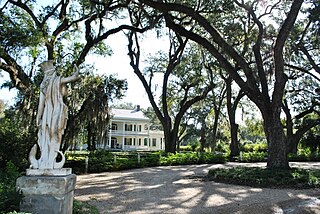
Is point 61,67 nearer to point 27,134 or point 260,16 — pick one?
point 27,134

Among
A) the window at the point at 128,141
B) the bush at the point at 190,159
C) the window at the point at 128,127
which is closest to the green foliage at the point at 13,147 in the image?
the bush at the point at 190,159

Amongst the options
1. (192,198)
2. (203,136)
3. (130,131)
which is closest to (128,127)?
(130,131)

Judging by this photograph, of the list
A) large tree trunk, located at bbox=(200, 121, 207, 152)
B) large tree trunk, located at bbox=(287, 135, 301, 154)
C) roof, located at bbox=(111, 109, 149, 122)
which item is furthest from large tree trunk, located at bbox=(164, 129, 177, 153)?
roof, located at bbox=(111, 109, 149, 122)

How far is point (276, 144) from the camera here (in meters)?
11.1

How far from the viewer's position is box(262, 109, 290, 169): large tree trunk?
11.1m

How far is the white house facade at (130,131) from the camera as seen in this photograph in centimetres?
4075

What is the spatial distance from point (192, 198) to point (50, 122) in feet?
14.8

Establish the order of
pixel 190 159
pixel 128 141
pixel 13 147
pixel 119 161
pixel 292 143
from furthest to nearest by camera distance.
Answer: pixel 128 141 < pixel 292 143 < pixel 190 159 < pixel 119 161 < pixel 13 147

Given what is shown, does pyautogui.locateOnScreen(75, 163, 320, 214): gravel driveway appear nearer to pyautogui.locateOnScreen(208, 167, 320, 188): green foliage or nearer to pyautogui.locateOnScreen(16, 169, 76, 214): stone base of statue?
pyautogui.locateOnScreen(208, 167, 320, 188): green foliage

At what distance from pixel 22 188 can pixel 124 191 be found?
4.77 meters

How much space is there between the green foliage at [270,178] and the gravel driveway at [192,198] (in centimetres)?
56

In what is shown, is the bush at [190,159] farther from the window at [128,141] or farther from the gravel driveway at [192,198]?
the window at [128,141]

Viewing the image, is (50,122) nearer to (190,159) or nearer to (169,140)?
(190,159)

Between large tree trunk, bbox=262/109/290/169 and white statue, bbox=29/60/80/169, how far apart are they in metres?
9.24
